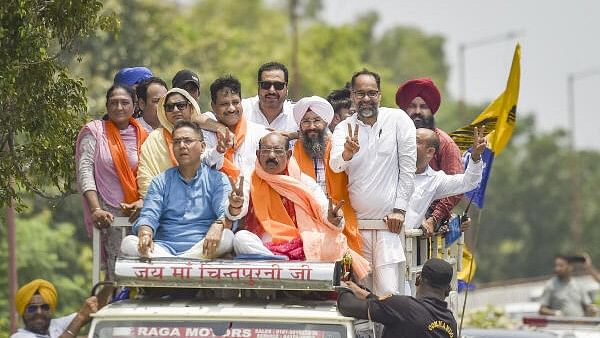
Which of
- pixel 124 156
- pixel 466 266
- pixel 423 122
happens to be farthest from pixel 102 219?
pixel 466 266

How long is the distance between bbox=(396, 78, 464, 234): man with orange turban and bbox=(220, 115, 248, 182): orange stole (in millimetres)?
1524

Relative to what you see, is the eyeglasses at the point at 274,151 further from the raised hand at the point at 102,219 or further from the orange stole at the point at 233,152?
the raised hand at the point at 102,219

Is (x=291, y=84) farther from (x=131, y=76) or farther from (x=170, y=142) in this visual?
(x=170, y=142)

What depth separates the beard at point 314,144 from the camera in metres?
9.44

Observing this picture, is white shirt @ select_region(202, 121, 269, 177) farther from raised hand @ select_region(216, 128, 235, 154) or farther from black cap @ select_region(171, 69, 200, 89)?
black cap @ select_region(171, 69, 200, 89)

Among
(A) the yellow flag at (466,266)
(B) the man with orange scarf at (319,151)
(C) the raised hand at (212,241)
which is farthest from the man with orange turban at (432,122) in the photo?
(C) the raised hand at (212,241)

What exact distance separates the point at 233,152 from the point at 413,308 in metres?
1.86

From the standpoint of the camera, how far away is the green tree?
1005 cm

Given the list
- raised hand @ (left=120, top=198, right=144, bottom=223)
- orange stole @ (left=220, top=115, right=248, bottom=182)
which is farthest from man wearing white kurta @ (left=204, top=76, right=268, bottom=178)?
raised hand @ (left=120, top=198, right=144, bottom=223)

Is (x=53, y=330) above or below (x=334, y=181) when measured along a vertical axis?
below

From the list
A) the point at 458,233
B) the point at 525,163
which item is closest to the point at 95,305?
the point at 458,233

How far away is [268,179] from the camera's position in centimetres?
909

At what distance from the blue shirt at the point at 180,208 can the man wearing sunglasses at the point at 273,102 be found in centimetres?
150

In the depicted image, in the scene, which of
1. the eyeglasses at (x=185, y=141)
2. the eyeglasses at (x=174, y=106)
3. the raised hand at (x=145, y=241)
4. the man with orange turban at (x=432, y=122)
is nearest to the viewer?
the raised hand at (x=145, y=241)
